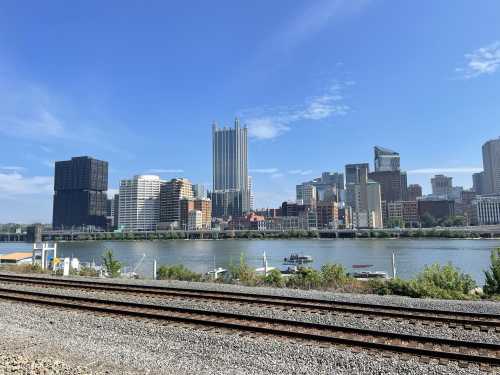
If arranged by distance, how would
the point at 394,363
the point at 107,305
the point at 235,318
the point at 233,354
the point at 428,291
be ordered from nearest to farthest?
the point at 394,363 → the point at 233,354 → the point at 235,318 → the point at 107,305 → the point at 428,291

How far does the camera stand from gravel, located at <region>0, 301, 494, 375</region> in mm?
8047

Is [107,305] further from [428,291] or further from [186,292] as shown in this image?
[428,291]

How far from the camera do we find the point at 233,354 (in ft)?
29.7

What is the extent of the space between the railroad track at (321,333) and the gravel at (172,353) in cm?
39

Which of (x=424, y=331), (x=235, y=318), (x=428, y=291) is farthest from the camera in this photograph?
(x=428, y=291)

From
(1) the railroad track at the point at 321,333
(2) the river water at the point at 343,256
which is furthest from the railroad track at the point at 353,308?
(2) the river water at the point at 343,256

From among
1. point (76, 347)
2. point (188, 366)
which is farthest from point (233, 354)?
point (76, 347)

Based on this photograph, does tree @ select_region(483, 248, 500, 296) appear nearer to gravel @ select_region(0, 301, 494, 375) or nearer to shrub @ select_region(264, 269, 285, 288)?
shrub @ select_region(264, 269, 285, 288)

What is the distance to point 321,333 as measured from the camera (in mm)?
10234

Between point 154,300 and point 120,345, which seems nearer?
point 120,345

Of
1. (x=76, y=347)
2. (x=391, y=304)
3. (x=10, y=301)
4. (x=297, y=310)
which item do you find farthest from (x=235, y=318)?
(x=10, y=301)

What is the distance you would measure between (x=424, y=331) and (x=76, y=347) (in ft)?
28.5

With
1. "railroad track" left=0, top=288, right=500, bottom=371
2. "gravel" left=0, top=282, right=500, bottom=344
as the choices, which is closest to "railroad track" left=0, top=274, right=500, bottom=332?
"gravel" left=0, top=282, right=500, bottom=344

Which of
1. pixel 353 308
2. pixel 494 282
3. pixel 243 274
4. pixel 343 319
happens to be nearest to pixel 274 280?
pixel 243 274
